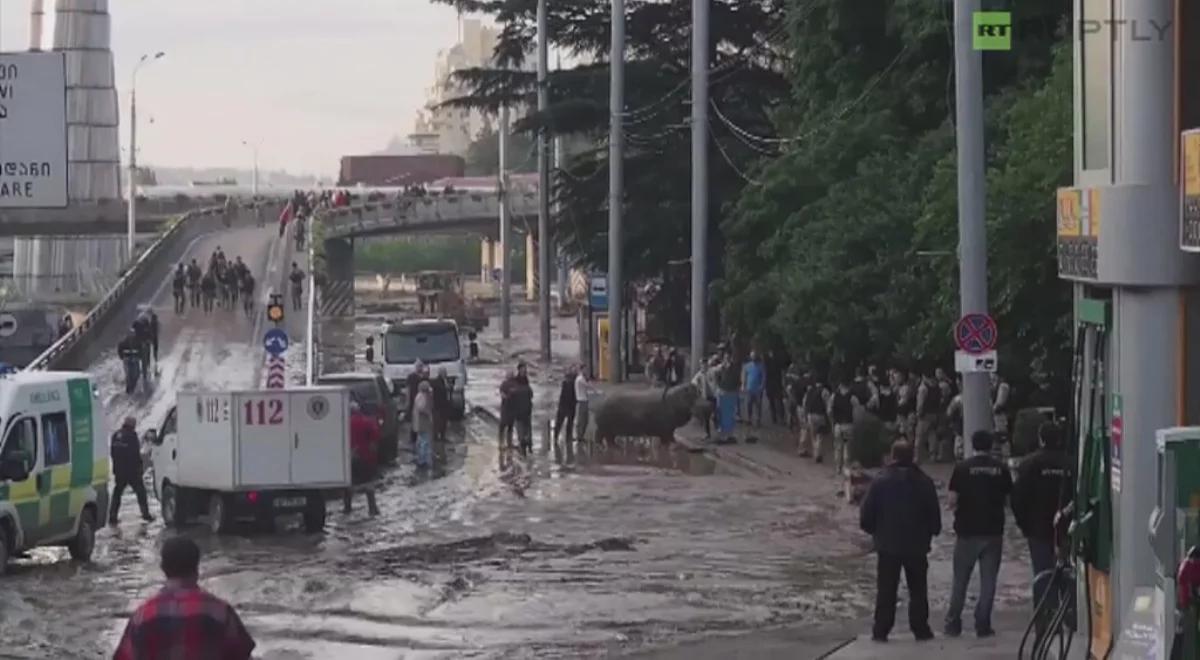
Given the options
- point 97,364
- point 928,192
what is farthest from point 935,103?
point 97,364

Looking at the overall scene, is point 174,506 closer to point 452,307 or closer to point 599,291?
point 599,291

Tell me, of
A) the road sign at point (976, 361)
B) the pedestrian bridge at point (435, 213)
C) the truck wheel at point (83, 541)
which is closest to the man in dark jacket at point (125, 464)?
the truck wheel at point (83, 541)

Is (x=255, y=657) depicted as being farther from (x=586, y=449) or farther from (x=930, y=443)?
(x=586, y=449)

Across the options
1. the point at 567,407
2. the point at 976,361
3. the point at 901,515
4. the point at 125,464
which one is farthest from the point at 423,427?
the point at 901,515

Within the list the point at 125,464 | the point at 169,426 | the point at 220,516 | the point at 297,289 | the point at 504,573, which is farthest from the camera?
the point at 297,289

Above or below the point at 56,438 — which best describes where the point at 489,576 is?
below

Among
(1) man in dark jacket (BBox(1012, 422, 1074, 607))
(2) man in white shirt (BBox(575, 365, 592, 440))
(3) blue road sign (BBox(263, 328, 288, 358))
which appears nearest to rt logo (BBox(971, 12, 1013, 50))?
(1) man in dark jacket (BBox(1012, 422, 1074, 607))

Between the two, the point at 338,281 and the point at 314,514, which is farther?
the point at 338,281

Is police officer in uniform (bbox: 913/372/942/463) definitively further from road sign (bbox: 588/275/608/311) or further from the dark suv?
road sign (bbox: 588/275/608/311)

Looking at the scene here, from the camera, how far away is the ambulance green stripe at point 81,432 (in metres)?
26.2

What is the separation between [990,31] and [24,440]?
11.3 m

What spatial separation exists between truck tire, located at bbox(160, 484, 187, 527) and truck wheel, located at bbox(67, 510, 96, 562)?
3474 millimetres

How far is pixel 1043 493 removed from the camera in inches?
656

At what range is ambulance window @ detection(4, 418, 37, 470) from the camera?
81.6 feet
